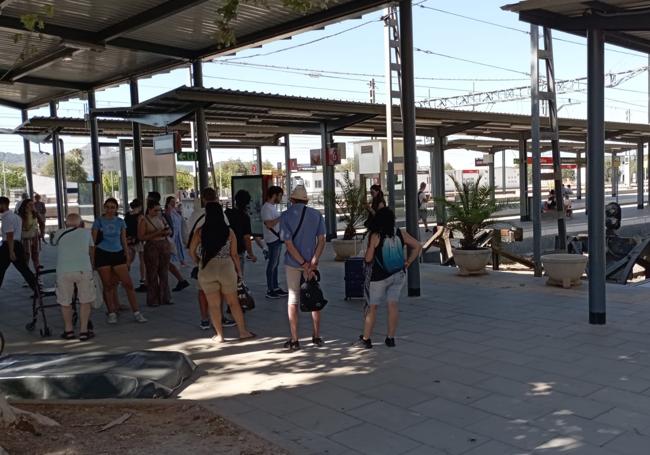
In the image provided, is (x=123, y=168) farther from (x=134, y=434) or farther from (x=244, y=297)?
(x=134, y=434)

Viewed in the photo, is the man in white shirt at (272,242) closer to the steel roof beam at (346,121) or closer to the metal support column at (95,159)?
the steel roof beam at (346,121)

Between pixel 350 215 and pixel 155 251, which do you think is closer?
pixel 155 251

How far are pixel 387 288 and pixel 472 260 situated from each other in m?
5.14

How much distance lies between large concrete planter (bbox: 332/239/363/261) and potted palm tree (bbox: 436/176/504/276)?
263 centimetres

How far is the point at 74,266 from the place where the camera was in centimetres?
711

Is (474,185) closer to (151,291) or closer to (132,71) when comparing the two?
(151,291)

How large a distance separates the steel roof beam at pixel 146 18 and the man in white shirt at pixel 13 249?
3958 mm

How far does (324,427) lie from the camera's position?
445 centimetres

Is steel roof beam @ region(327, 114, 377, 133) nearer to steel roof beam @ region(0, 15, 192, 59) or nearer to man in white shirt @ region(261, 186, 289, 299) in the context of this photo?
steel roof beam @ region(0, 15, 192, 59)

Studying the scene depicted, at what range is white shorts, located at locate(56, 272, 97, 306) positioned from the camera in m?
7.12

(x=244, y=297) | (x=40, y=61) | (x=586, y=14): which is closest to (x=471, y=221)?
(x=244, y=297)

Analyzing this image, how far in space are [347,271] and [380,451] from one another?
521 cm

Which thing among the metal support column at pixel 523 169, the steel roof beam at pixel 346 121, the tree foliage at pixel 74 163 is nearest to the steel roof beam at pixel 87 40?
the steel roof beam at pixel 346 121

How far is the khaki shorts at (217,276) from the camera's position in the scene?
22.4ft
